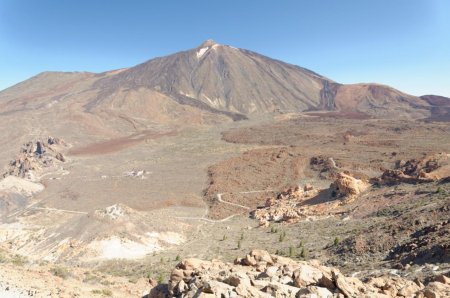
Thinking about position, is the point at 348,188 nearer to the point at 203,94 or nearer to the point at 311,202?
Answer: the point at 311,202

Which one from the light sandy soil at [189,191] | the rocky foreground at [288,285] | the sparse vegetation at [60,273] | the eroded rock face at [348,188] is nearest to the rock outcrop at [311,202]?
the eroded rock face at [348,188]

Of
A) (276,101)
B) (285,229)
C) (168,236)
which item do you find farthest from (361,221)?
(276,101)

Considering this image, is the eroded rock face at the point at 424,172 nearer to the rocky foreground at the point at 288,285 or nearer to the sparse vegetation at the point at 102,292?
the rocky foreground at the point at 288,285

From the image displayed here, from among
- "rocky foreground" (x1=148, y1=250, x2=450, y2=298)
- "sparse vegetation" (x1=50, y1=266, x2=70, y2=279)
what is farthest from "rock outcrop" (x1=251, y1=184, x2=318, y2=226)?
"rocky foreground" (x1=148, y1=250, x2=450, y2=298)

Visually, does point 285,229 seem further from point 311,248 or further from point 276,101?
point 276,101

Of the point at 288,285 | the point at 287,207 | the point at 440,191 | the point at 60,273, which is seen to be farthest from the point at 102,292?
the point at 287,207

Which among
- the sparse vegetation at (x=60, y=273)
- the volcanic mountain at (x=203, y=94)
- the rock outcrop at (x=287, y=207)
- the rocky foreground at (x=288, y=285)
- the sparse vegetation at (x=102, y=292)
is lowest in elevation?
the rock outcrop at (x=287, y=207)

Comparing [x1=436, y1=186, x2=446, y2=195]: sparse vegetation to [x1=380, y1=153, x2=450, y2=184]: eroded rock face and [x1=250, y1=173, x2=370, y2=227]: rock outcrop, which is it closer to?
[x1=380, y1=153, x2=450, y2=184]: eroded rock face
